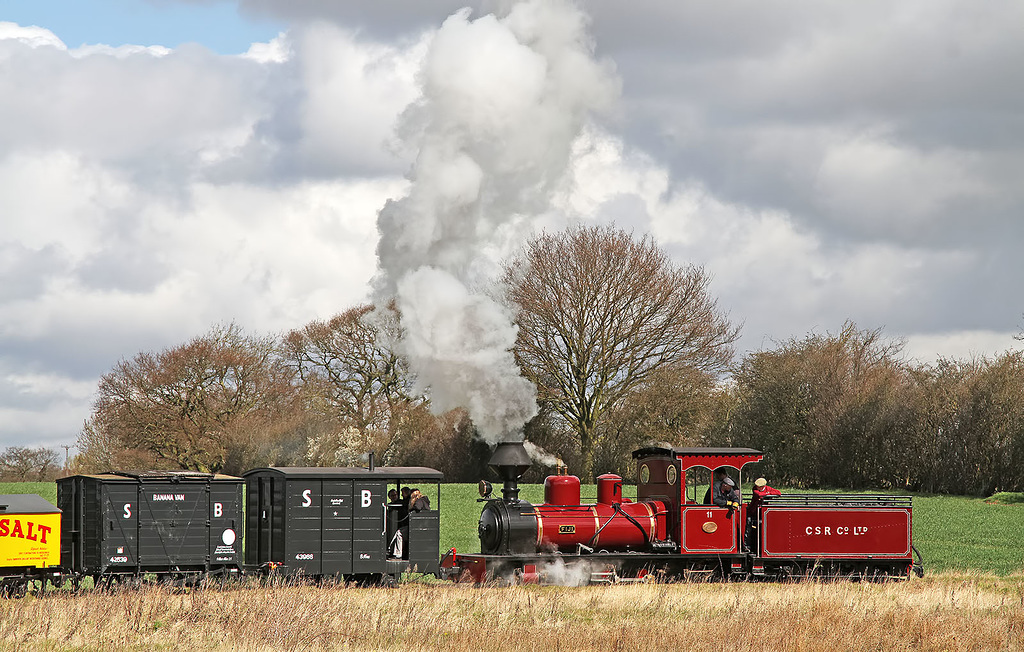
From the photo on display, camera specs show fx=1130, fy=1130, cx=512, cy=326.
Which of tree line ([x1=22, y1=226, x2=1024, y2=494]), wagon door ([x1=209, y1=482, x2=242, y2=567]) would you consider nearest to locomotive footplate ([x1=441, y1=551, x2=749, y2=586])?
wagon door ([x1=209, y1=482, x2=242, y2=567])

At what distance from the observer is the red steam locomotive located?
17.6m

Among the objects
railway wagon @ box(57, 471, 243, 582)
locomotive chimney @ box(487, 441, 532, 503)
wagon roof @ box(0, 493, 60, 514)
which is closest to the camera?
wagon roof @ box(0, 493, 60, 514)

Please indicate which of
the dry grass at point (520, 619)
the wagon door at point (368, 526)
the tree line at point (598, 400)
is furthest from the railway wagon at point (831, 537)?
the tree line at point (598, 400)

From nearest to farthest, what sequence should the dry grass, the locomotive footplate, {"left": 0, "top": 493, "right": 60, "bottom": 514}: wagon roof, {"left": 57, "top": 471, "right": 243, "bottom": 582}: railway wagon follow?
the dry grass → {"left": 0, "top": 493, "right": 60, "bottom": 514}: wagon roof → {"left": 57, "top": 471, "right": 243, "bottom": 582}: railway wagon → the locomotive footplate

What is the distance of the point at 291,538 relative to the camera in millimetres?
17688

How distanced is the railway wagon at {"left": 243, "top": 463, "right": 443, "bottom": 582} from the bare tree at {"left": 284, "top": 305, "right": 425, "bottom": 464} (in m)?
26.6

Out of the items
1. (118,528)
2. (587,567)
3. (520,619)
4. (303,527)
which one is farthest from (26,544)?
(587,567)

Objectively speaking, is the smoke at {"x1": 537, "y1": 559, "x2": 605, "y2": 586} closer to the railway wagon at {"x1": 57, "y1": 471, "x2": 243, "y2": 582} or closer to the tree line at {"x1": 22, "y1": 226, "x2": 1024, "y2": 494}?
the railway wagon at {"x1": 57, "y1": 471, "x2": 243, "y2": 582}

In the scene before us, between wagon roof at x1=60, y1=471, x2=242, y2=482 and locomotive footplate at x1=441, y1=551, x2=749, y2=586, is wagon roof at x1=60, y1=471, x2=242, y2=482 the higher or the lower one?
the higher one

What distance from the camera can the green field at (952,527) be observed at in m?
23.0

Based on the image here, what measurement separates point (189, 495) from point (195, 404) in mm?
34809

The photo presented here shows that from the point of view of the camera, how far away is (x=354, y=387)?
5047 centimetres

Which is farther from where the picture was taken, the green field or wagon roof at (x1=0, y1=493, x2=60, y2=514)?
the green field

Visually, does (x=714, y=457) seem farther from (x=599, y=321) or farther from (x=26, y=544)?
(x=599, y=321)
